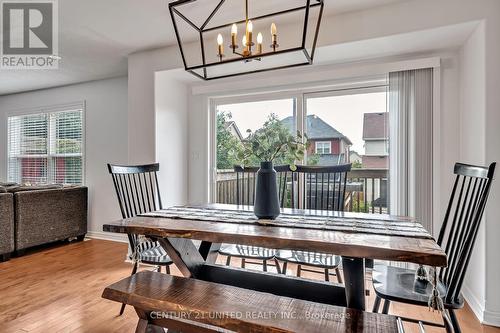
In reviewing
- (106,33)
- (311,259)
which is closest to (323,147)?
(311,259)

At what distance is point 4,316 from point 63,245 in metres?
2.02

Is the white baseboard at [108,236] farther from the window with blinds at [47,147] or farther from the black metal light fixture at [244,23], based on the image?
the black metal light fixture at [244,23]

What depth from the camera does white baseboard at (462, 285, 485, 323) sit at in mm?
2104

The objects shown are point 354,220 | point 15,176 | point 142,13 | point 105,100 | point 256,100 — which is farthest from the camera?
point 15,176

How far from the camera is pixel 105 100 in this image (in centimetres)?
439

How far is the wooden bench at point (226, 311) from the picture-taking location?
116cm

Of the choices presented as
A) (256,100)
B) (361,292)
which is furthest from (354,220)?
(256,100)

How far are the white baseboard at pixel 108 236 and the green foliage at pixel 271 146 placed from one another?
3.10m

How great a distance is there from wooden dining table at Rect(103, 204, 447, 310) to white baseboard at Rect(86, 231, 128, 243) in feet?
8.69

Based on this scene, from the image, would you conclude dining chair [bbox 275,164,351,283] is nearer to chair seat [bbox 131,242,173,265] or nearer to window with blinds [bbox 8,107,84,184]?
chair seat [bbox 131,242,173,265]

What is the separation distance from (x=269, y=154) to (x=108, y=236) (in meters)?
3.52

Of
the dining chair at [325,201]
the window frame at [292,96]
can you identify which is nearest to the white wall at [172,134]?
the window frame at [292,96]

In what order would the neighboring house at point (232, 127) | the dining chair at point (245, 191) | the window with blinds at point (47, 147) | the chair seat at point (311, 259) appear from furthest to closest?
1. the window with blinds at point (47, 147)
2. the neighboring house at point (232, 127)
3. the dining chair at point (245, 191)
4. the chair seat at point (311, 259)

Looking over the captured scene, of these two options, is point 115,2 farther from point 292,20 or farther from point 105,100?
point 105,100
